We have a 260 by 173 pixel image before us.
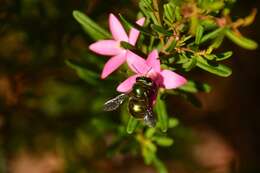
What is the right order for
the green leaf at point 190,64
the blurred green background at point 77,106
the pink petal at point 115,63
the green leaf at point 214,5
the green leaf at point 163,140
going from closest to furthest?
1. the green leaf at point 214,5
2. the green leaf at point 190,64
3. the pink petal at point 115,63
4. the green leaf at point 163,140
5. the blurred green background at point 77,106

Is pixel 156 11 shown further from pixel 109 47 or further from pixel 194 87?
pixel 194 87

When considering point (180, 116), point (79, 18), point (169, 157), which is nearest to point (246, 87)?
point (180, 116)

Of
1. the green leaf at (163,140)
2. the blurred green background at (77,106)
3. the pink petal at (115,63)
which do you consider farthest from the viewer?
the blurred green background at (77,106)

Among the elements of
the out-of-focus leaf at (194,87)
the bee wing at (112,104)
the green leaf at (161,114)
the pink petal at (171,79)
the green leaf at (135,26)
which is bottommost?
the green leaf at (161,114)

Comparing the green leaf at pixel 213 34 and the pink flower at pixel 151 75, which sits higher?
the green leaf at pixel 213 34

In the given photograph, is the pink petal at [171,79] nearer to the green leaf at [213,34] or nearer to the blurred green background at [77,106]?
the green leaf at [213,34]

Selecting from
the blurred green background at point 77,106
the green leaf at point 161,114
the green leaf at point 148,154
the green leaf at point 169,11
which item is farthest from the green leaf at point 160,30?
the green leaf at point 148,154

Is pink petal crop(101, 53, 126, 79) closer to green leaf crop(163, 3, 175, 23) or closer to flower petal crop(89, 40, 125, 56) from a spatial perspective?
flower petal crop(89, 40, 125, 56)

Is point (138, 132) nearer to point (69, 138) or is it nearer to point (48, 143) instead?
point (69, 138)
